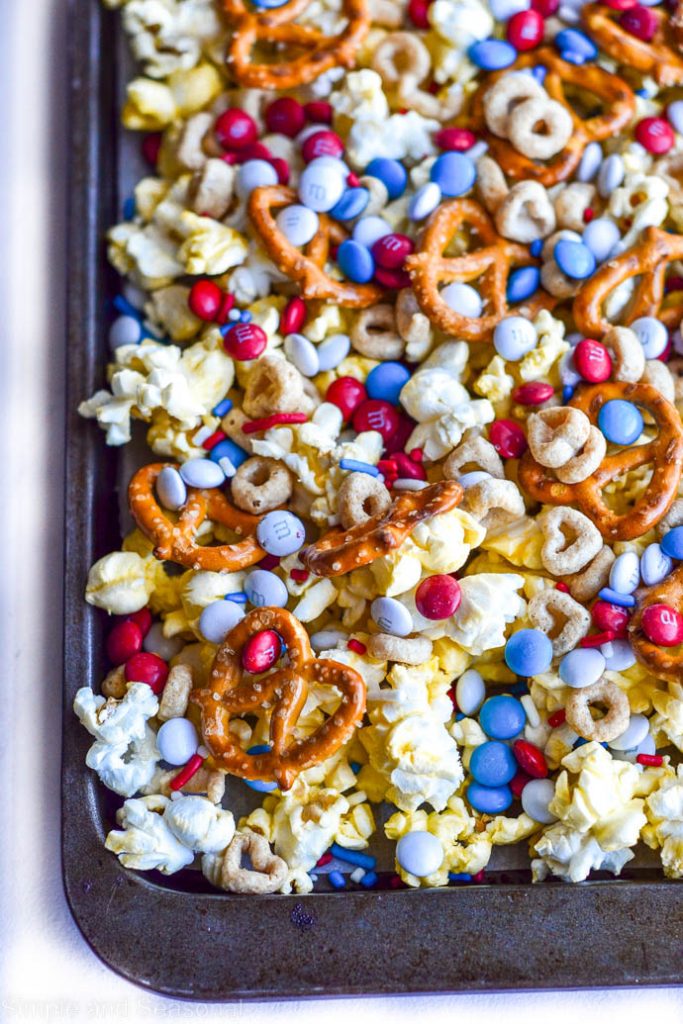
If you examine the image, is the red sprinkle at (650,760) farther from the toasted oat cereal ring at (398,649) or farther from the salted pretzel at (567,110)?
the salted pretzel at (567,110)

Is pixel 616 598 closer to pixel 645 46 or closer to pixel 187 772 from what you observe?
pixel 187 772

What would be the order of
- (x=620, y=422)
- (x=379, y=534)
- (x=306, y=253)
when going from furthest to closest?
(x=306, y=253) → (x=620, y=422) → (x=379, y=534)

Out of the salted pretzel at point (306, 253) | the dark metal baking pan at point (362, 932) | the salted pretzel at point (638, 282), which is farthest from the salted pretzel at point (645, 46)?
the dark metal baking pan at point (362, 932)

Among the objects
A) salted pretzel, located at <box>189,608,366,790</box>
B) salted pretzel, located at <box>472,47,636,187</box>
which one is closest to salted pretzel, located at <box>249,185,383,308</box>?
salted pretzel, located at <box>472,47,636,187</box>

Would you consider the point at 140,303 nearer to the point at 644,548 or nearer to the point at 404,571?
the point at 404,571

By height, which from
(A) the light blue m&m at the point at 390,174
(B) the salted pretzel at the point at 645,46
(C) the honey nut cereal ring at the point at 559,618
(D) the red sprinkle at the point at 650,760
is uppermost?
(B) the salted pretzel at the point at 645,46

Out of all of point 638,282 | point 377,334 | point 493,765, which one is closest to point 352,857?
point 493,765
